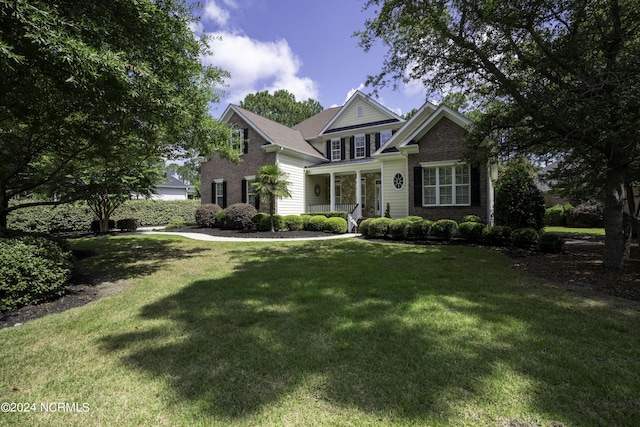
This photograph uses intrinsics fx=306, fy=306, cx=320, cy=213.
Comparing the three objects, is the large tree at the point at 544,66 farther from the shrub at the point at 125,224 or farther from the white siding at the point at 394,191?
the shrub at the point at 125,224

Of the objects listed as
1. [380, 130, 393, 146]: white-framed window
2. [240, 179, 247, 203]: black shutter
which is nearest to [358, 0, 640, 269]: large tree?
[380, 130, 393, 146]: white-framed window

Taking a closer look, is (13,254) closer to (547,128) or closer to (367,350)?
(367,350)

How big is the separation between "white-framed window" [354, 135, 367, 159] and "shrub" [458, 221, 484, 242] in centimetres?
957

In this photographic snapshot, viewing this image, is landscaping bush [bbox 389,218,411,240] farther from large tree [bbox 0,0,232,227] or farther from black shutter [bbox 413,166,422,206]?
large tree [bbox 0,0,232,227]

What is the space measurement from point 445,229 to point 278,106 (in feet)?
105

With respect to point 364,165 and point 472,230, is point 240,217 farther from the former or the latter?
point 472,230

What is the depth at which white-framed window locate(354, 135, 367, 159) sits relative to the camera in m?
20.0

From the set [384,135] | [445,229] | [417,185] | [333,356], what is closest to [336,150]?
[384,135]

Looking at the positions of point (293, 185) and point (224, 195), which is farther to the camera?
point (224, 195)

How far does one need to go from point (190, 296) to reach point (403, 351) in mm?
3642

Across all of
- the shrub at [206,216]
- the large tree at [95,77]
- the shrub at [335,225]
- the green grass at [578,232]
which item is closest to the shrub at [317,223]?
the shrub at [335,225]

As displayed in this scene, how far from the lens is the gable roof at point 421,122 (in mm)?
13920

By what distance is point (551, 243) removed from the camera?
9.41 m

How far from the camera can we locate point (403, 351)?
3137mm
